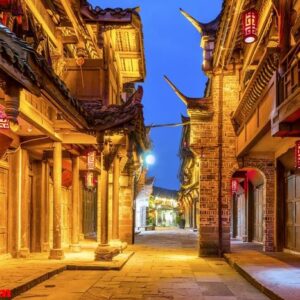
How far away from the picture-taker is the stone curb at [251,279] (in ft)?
33.4

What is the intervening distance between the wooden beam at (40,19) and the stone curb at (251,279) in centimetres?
805

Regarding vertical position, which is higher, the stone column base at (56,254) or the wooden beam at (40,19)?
the wooden beam at (40,19)

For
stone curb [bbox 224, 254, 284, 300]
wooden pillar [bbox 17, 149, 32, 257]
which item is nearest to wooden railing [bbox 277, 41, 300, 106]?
stone curb [bbox 224, 254, 284, 300]

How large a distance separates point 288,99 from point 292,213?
30.9 feet

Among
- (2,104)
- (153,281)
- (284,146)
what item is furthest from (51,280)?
(284,146)

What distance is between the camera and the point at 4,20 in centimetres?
1144

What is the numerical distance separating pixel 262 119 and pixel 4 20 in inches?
256

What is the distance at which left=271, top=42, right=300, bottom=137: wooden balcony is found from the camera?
10.1 meters

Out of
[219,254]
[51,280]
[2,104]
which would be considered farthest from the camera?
[219,254]

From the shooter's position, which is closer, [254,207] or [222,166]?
[222,166]

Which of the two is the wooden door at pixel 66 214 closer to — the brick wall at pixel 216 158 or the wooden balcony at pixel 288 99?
the brick wall at pixel 216 158

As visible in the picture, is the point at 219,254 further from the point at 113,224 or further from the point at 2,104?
the point at 2,104

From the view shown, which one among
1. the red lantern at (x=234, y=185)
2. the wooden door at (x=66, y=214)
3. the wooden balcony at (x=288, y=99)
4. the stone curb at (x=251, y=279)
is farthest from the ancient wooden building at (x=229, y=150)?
the red lantern at (x=234, y=185)

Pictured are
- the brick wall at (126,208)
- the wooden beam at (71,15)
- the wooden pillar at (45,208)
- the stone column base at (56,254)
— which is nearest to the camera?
the wooden beam at (71,15)
